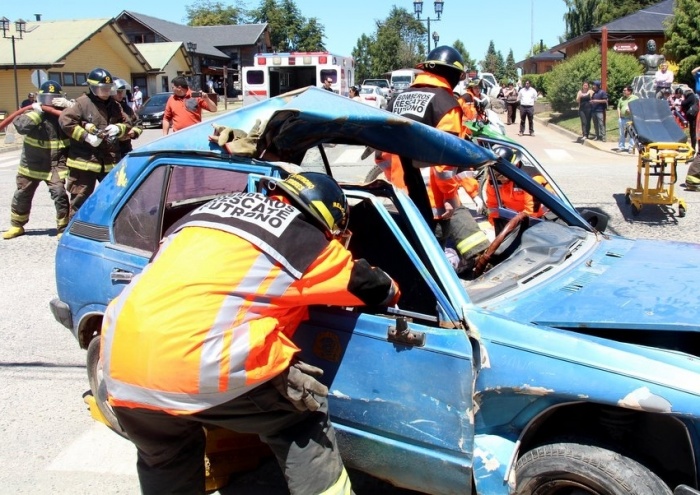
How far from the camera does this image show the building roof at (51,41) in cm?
3378

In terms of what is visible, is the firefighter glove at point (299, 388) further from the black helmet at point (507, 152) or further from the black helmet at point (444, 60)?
the black helmet at point (444, 60)

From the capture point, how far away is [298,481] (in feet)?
7.64

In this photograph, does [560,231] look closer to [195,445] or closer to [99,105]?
[195,445]

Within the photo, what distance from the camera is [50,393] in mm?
4211

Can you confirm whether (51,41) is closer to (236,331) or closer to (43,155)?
(43,155)

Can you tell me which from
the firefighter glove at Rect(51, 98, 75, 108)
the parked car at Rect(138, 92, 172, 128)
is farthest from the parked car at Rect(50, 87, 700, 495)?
the parked car at Rect(138, 92, 172, 128)

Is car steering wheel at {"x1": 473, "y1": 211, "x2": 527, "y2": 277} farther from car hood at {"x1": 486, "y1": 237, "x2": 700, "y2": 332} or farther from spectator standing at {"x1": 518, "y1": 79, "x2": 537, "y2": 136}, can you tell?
spectator standing at {"x1": 518, "y1": 79, "x2": 537, "y2": 136}

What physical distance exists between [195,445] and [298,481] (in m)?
0.43

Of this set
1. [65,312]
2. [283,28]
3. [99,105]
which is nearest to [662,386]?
[65,312]

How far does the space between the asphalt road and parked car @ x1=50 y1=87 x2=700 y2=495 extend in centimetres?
67

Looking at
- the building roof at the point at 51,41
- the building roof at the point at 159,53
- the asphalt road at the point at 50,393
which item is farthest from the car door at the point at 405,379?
the building roof at the point at 159,53

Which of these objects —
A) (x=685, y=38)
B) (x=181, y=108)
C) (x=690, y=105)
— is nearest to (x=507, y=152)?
(x=181, y=108)

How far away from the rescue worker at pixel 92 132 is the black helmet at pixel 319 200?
5760 mm

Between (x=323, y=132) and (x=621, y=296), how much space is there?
1.49m
